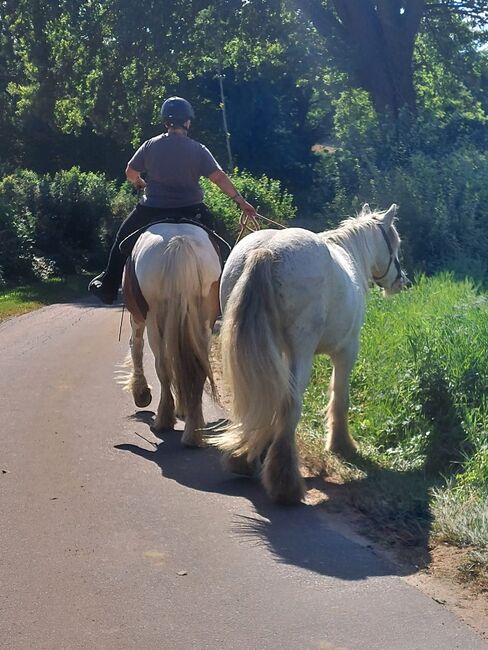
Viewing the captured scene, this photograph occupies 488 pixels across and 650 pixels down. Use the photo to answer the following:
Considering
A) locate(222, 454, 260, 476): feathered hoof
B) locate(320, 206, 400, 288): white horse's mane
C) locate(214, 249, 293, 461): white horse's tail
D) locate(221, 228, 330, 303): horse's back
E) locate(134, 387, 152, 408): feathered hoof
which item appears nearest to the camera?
locate(214, 249, 293, 461): white horse's tail

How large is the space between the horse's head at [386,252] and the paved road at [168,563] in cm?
239

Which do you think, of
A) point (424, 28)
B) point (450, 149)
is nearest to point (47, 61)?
point (424, 28)

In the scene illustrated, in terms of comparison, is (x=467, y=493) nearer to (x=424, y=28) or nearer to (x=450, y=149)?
(x=450, y=149)

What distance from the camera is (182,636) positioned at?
14.0ft

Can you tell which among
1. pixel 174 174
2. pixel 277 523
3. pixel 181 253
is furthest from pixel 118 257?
pixel 277 523

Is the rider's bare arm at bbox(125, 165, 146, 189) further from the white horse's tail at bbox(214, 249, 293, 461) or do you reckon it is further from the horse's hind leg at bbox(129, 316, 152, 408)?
the white horse's tail at bbox(214, 249, 293, 461)

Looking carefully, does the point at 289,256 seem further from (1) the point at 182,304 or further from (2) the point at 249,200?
(2) the point at 249,200

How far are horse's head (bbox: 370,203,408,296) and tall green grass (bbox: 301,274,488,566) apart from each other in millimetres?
568

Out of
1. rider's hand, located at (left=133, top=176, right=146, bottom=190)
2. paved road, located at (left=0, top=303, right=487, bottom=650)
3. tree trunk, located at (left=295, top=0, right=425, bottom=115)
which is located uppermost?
tree trunk, located at (left=295, top=0, right=425, bottom=115)

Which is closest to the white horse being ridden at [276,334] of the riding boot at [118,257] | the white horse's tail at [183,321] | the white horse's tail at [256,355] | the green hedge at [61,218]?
the white horse's tail at [256,355]

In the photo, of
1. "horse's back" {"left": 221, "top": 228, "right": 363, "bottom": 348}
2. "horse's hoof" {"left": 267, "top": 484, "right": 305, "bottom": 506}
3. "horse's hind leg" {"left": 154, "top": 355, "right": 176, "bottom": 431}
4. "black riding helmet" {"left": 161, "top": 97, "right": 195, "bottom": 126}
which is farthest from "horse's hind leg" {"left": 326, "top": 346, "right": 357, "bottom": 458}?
"black riding helmet" {"left": 161, "top": 97, "right": 195, "bottom": 126}

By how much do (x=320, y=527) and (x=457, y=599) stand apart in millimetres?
1279

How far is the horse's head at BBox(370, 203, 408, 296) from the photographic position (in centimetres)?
864

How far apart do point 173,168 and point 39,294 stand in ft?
45.8
